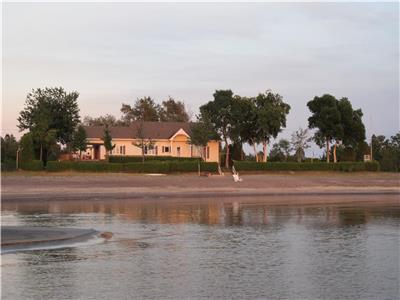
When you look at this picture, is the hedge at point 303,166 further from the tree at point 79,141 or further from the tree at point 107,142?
the tree at point 79,141

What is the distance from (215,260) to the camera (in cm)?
1470

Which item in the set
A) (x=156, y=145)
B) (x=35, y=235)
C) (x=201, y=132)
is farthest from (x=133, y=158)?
(x=35, y=235)

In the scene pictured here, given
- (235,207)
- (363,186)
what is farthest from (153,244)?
(363,186)

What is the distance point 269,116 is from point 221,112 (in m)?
6.31

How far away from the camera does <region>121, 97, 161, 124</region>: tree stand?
4626 inches

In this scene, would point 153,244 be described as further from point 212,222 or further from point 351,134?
point 351,134

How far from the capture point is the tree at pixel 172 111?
117562mm

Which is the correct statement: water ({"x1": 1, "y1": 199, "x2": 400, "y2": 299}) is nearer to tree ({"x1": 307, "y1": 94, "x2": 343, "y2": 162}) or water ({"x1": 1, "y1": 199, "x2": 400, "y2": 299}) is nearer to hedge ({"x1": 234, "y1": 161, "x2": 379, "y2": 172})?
hedge ({"x1": 234, "y1": 161, "x2": 379, "y2": 172})

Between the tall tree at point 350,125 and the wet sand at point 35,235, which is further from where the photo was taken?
the tall tree at point 350,125

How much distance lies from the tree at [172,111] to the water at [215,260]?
90770 mm

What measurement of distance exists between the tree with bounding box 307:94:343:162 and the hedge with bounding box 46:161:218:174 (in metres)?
19.2

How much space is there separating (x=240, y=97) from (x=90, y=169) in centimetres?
2525

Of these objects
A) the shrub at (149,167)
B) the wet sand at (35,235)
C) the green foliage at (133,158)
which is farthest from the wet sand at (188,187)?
the wet sand at (35,235)

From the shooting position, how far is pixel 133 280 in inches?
477
